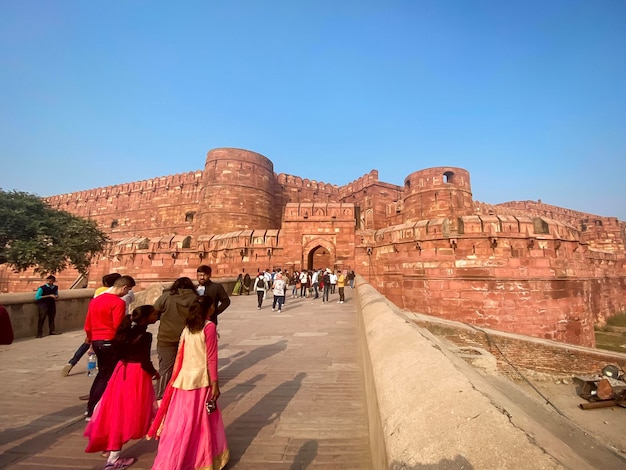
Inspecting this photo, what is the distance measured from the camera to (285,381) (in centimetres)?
361

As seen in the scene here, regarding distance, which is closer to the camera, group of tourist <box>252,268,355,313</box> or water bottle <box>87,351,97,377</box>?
water bottle <box>87,351,97,377</box>

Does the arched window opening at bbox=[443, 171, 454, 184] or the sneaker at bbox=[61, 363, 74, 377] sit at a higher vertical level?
the arched window opening at bbox=[443, 171, 454, 184]

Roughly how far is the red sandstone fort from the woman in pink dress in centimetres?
Result: 1171

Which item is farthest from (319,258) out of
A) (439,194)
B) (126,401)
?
(126,401)

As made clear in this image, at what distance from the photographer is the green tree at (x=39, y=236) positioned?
1823 cm

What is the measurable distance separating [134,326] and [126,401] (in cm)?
54

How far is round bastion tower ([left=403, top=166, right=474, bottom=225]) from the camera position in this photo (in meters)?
22.3

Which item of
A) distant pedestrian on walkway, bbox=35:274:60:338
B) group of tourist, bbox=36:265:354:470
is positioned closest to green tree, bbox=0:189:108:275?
distant pedestrian on walkway, bbox=35:274:60:338

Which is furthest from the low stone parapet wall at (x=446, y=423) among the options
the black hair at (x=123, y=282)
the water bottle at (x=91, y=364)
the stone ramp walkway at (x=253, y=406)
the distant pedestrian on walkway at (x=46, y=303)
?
the distant pedestrian on walkway at (x=46, y=303)

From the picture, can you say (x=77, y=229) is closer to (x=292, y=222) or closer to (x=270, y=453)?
(x=292, y=222)

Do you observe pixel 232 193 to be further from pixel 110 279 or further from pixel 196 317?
pixel 196 317

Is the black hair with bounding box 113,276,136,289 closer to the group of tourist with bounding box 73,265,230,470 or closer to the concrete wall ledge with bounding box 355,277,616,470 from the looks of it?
the group of tourist with bounding box 73,265,230,470

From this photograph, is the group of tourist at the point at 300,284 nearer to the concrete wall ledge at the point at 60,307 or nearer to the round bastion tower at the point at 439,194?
the concrete wall ledge at the point at 60,307

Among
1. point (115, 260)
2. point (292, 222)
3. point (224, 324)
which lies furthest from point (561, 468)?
point (115, 260)
